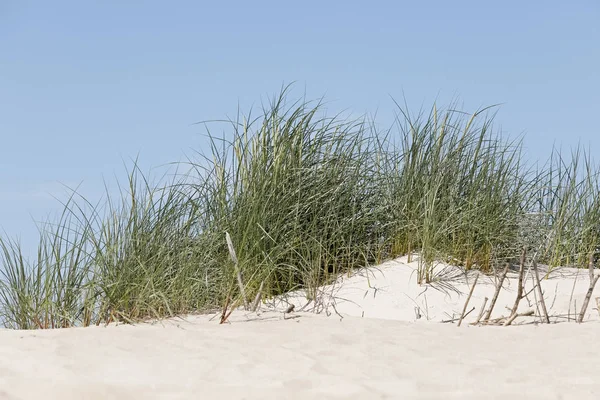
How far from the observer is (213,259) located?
4.37 m

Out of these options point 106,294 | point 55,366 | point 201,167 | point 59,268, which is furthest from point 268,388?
point 201,167

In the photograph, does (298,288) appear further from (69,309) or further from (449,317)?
(69,309)

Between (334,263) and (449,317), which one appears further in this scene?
(334,263)

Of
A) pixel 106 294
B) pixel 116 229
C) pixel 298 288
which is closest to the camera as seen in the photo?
pixel 106 294

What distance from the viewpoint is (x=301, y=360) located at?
276cm

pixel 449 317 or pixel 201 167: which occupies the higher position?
pixel 201 167

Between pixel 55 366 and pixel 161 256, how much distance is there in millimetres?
1593

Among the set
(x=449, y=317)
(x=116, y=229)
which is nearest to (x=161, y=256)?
(x=116, y=229)

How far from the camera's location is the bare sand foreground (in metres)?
2.44

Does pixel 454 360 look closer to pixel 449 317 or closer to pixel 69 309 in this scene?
pixel 449 317

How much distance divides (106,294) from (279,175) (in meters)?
1.61

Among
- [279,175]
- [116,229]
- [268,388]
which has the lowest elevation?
[268,388]

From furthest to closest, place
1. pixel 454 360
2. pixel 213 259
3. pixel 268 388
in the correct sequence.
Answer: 1. pixel 213 259
2. pixel 454 360
3. pixel 268 388

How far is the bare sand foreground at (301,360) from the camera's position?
2438 mm
